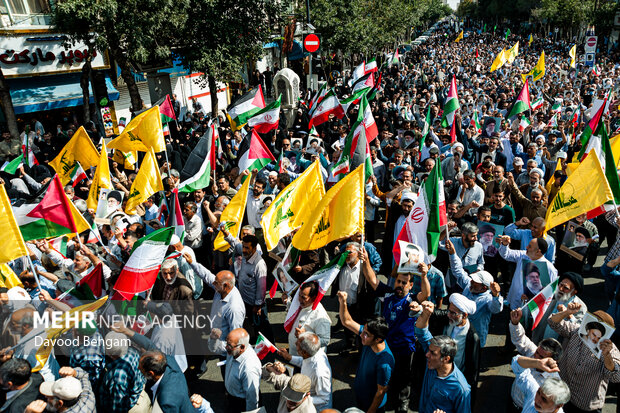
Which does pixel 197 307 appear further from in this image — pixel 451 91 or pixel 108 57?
pixel 108 57

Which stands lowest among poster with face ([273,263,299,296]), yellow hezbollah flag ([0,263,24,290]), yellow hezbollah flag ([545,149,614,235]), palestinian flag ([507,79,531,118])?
palestinian flag ([507,79,531,118])

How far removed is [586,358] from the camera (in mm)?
4059

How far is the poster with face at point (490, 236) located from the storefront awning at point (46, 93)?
16.6m

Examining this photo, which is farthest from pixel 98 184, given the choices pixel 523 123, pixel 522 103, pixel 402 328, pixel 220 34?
pixel 523 123

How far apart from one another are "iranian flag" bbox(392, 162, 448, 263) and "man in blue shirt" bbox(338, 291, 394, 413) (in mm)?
1202

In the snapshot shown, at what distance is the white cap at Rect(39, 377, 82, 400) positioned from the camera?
12.2 feet

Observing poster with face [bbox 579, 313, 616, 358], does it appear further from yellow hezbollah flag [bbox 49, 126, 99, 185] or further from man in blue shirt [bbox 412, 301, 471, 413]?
yellow hezbollah flag [bbox 49, 126, 99, 185]

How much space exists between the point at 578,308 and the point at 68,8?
43.6ft

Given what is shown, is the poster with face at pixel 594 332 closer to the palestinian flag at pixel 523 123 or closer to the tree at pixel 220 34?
the palestinian flag at pixel 523 123

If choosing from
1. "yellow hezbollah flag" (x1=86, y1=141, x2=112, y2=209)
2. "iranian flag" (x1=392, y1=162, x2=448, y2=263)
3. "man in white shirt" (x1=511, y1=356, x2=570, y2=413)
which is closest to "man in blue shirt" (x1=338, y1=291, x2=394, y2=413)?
"man in white shirt" (x1=511, y1=356, x2=570, y2=413)

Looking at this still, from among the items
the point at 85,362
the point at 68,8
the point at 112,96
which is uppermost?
the point at 68,8

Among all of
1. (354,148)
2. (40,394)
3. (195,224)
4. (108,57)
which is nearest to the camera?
(40,394)

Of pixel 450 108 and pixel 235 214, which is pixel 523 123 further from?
pixel 235 214

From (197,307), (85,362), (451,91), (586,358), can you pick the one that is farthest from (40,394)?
(451,91)
